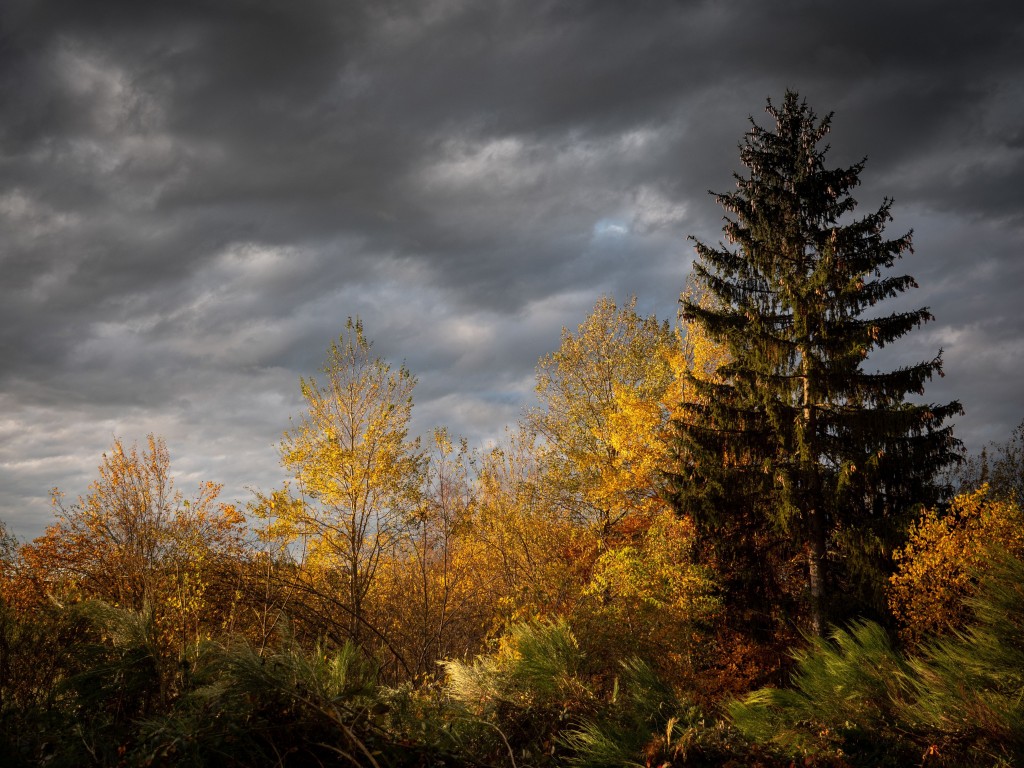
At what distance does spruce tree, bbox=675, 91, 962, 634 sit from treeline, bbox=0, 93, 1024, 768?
7cm

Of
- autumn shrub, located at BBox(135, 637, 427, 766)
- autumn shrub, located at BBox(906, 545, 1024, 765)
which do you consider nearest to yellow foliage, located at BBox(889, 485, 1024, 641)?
autumn shrub, located at BBox(906, 545, 1024, 765)

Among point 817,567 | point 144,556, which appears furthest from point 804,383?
point 144,556

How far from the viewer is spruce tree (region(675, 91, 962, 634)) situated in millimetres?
15359

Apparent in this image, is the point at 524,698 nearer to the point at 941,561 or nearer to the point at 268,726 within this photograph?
the point at 268,726

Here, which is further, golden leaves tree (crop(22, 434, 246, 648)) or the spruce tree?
the spruce tree

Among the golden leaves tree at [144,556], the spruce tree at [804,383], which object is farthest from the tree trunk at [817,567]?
the golden leaves tree at [144,556]

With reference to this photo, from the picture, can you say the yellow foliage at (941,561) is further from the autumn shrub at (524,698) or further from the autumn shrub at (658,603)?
the autumn shrub at (524,698)

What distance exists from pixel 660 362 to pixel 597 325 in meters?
2.58

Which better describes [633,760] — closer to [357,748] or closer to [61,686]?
[357,748]

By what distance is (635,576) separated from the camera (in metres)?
13.5

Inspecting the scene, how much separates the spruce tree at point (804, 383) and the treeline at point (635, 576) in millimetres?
67

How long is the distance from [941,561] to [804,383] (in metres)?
4.94

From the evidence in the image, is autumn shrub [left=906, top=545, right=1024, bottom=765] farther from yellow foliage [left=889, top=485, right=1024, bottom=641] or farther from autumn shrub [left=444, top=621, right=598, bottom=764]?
yellow foliage [left=889, top=485, right=1024, bottom=641]

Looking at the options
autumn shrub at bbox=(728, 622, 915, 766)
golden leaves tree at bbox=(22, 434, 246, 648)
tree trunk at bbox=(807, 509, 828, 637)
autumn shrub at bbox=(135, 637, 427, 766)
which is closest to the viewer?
autumn shrub at bbox=(135, 637, 427, 766)
